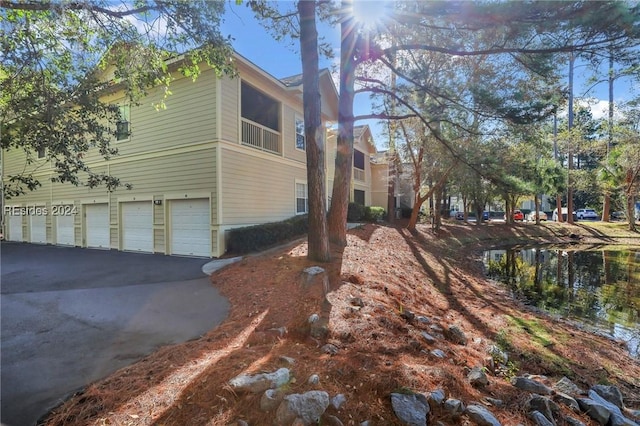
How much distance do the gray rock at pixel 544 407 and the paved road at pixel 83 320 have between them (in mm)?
4300

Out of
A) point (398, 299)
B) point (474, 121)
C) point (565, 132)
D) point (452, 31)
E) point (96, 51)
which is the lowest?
point (398, 299)

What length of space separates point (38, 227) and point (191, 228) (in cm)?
1175

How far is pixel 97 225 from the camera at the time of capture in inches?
547

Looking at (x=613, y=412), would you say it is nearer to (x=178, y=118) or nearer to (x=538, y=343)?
(x=538, y=343)

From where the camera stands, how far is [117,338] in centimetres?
451

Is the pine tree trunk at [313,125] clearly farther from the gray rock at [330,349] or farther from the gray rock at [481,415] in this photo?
the gray rock at [481,415]

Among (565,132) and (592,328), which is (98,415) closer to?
(592,328)

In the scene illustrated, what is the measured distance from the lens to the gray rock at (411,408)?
8.73 ft

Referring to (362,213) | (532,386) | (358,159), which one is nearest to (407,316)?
(532,386)

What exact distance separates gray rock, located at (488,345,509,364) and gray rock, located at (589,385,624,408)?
1048mm

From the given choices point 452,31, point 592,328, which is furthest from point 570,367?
point 452,31

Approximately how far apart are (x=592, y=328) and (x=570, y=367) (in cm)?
287

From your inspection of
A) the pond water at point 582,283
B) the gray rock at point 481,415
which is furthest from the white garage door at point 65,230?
the pond water at point 582,283

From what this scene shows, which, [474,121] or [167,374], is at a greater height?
[474,121]
